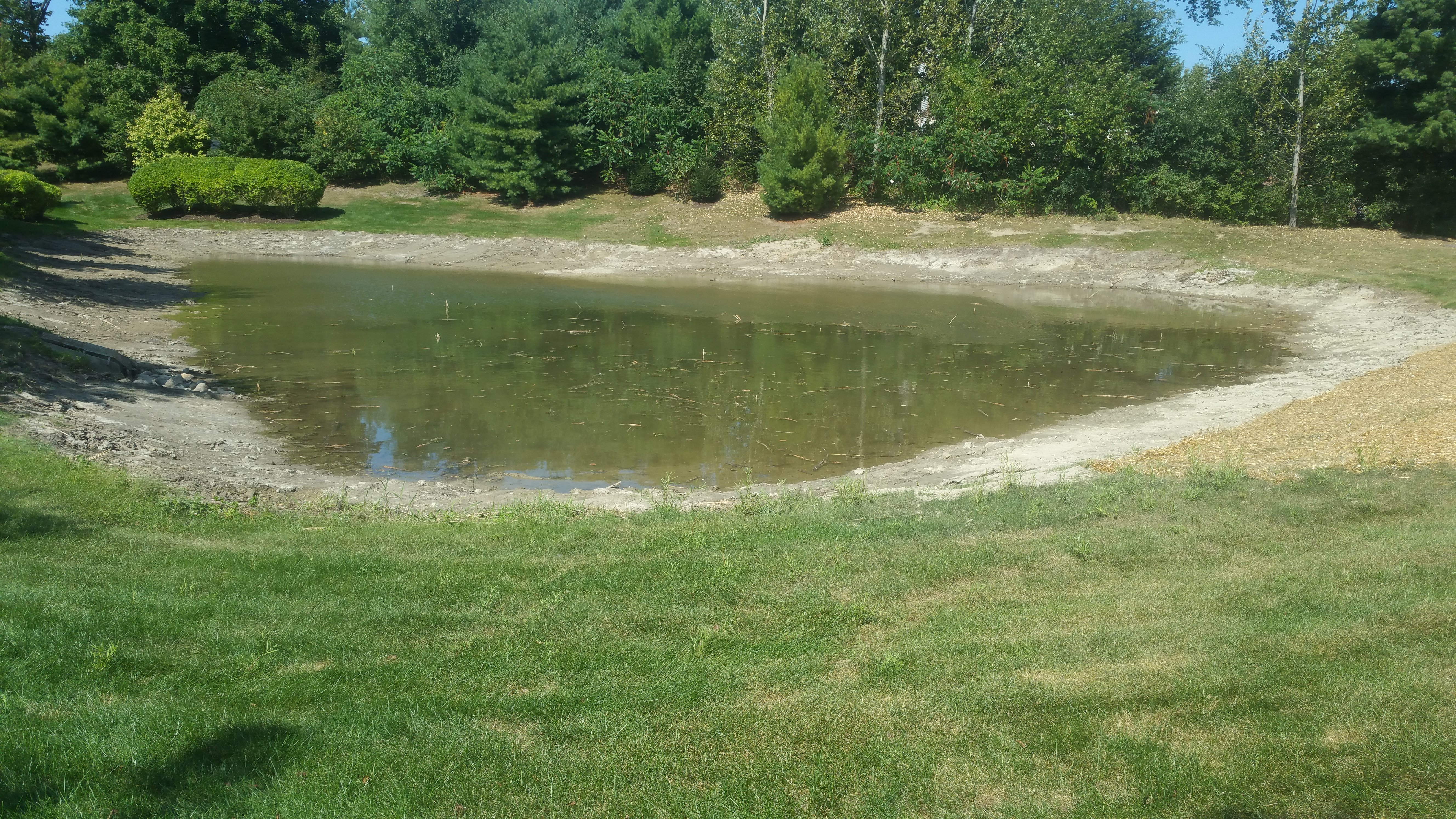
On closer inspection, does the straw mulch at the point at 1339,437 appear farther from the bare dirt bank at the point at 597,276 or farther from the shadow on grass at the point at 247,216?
the shadow on grass at the point at 247,216

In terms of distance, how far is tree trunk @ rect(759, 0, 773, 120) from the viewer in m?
45.6

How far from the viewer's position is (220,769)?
4137 mm

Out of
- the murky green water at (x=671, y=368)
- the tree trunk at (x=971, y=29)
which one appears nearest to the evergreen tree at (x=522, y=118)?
the murky green water at (x=671, y=368)

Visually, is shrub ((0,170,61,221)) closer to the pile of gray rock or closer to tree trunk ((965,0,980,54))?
the pile of gray rock

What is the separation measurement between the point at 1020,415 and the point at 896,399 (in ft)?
6.84

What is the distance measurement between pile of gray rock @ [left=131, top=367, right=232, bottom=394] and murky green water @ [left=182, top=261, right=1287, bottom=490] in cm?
47

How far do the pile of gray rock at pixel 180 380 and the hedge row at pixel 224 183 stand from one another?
2694cm

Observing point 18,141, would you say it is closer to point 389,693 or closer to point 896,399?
point 896,399

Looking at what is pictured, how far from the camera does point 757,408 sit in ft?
52.7

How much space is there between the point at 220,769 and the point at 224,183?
42.3 m

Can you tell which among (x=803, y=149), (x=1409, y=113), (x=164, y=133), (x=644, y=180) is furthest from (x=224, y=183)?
(x=1409, y=113)

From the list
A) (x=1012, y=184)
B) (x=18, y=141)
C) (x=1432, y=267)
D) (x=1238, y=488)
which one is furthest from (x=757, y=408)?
(x=18, y=141)

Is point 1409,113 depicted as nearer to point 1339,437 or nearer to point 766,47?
point 766,47

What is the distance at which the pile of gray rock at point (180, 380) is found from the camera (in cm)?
1533
